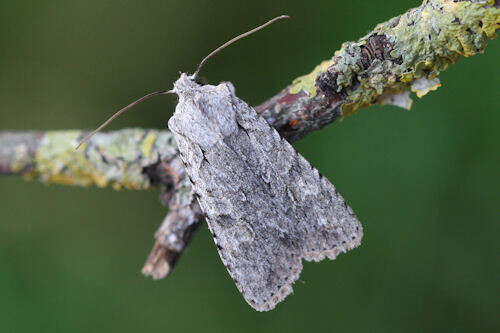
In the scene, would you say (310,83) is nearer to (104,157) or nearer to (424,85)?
(424,85)

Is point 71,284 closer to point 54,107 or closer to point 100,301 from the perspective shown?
point 100,301

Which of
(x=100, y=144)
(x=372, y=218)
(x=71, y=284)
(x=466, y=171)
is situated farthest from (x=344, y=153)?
(x=71, y=284)

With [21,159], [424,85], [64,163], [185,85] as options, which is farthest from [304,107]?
[21,159]

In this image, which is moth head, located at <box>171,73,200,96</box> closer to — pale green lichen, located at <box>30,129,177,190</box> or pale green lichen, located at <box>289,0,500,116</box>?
pale green lichen, located at <box>30,129,177,190</box>

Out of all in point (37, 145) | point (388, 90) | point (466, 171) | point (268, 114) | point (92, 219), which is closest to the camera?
point (388, 90)

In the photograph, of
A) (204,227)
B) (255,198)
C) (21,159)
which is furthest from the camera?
(204,227)

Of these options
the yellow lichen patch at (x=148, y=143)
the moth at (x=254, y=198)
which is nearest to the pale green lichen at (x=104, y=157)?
the yellow lichen patch at (x=148, y=143)

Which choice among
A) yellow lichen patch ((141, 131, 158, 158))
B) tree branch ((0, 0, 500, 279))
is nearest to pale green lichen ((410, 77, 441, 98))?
tree branch ((0, 0, 500, 279))
